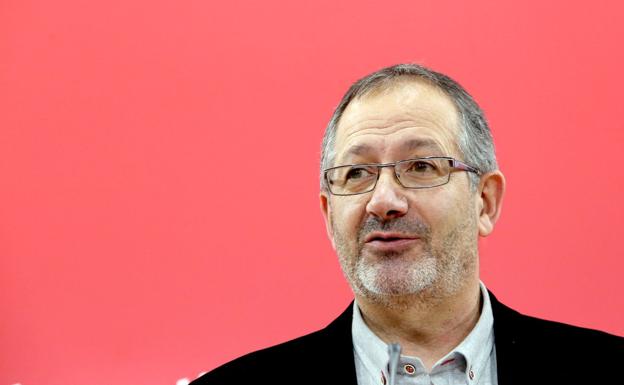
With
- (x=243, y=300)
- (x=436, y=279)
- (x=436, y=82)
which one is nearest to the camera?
(x=436, y=279)

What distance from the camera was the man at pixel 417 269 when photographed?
152cm

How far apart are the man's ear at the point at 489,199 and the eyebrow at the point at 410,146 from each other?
0.16 metres

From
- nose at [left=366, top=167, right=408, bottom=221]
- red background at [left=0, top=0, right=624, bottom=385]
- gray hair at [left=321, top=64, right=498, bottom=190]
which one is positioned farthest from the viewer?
red background at [left=0, top=0, right=624, bottom=385]

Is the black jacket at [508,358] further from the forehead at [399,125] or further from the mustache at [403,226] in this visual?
the forehead at [399,125]

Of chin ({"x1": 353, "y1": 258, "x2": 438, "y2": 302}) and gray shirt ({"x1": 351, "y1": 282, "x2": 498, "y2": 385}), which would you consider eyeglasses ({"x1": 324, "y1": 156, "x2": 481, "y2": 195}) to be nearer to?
chin ({"x1": 353, "y1": 258, "x2": 438, "y2": 302})

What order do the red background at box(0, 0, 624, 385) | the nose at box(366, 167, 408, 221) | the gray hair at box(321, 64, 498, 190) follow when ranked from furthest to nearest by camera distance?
the red background at box(0, 0, 624, 385) → the gray hair at box(321, 64, 498, 190) → the nose at box(366, 167, 408, 221)

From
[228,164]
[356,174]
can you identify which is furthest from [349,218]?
[228,164]

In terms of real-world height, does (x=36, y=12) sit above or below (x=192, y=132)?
above

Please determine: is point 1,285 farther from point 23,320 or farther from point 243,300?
point 243,300

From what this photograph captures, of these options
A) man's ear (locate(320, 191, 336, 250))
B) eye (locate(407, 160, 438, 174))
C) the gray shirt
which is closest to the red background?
man's ear (locate(320, 191, 336, 250))

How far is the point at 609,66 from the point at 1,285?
5.63ft

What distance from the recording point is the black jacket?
1.55 m

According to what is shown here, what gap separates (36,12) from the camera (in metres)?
2.13

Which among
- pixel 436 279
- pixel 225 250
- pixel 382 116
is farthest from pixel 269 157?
pixel 436 279
